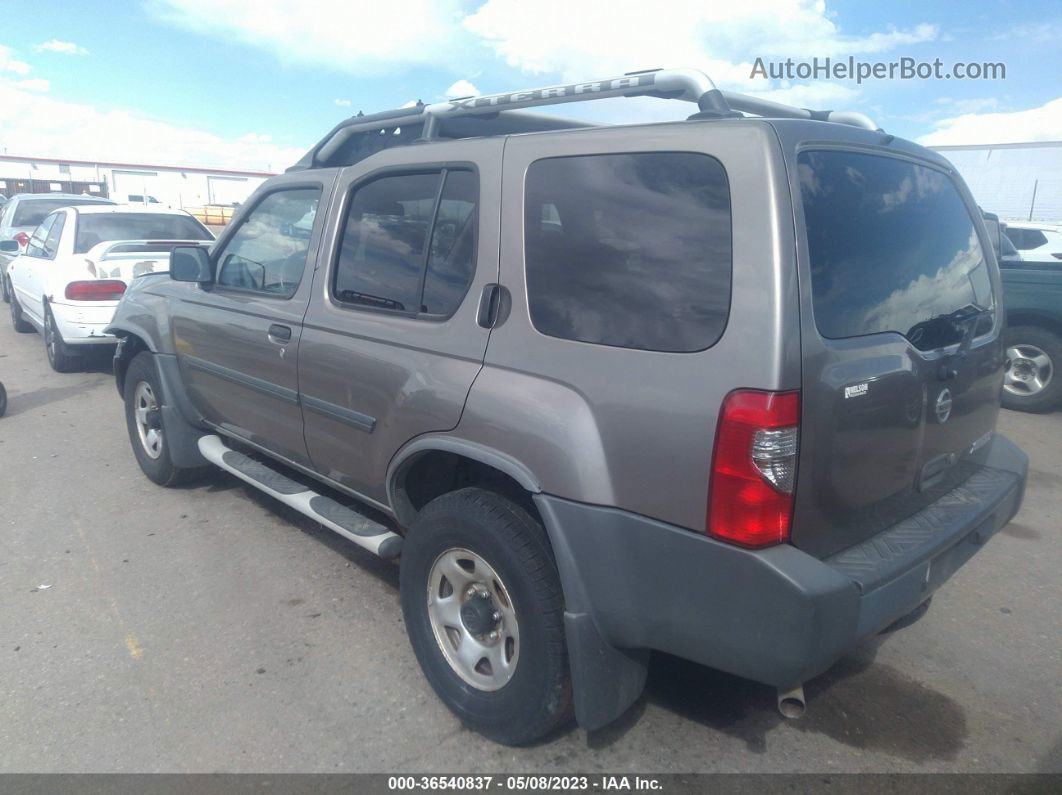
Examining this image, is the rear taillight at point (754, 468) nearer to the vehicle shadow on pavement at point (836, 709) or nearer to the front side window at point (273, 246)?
the vehicle shadow on pavement at point (836, 709)

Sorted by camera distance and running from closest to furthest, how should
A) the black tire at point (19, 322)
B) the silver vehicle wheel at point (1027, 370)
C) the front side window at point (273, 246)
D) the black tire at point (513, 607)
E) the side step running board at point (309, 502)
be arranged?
1. the black tire at point (513, 607)
2. the side step running board at point (309, 502)
3. the front side window at point (273, 246)
4. the silver vehicle wheel at point (1027, 370)
5. the black tire at point (19, 322)

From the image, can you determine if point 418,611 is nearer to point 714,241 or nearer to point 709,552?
point 709,552

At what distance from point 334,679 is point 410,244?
69.3 inches

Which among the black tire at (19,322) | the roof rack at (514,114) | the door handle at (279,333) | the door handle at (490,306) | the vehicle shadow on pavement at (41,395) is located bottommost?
the vehicle shadow on pavement at (41,395)

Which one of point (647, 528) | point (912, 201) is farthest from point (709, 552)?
point (912, 201)

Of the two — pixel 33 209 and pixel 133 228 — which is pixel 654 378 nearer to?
pixel 133 228

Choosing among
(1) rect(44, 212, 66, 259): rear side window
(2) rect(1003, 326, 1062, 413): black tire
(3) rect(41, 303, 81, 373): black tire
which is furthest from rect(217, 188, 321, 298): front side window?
(2) rect(1003, 326, 1062, 413): black tire

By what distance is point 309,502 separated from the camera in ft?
11.8

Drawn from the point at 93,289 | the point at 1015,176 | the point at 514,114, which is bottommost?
the point at 93,289

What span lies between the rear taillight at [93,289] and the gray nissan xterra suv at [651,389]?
17.8ft

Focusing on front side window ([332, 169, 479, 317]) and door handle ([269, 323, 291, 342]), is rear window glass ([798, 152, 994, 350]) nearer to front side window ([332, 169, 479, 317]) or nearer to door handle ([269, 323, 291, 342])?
front side window ([332, 169, 479, 317])

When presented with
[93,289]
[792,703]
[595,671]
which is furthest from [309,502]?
[93,289]

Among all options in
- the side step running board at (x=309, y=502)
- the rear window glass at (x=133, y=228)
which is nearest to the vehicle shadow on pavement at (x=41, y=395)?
the rear window glass at (x=133, y=228)

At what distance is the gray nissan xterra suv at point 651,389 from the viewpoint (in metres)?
2.04
